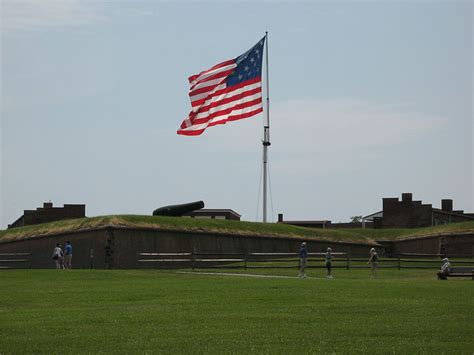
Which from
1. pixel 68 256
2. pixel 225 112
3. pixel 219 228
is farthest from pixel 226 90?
pixel 68 256

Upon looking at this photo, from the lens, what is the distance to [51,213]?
65.2 m

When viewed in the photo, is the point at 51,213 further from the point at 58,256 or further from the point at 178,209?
the point at 58,256

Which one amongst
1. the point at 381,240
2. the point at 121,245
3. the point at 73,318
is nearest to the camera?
the point at 73,318

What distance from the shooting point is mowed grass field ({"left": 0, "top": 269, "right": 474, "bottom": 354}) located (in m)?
15.3

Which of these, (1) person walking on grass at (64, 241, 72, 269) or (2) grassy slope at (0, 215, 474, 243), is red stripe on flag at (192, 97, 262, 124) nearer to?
(2) grassy slope at (0, 215, 474, 243)

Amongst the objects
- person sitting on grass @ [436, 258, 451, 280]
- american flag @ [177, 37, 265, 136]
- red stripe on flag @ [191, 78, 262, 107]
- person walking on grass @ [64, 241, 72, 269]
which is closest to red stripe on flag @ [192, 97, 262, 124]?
american flag @ [177, 37, 265, 136]

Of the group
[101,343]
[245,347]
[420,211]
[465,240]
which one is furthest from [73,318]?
[420,211]

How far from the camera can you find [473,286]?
2883 cm

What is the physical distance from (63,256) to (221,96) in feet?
35.1

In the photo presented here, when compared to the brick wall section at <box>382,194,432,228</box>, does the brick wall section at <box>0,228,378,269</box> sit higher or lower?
lower

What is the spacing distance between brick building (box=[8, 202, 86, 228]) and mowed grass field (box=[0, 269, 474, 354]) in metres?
35.4

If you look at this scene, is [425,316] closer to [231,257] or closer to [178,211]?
[231,257]

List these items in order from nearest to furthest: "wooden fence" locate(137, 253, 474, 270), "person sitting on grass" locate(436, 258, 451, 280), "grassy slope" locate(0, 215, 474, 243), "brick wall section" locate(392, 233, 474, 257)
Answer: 1. "person sitting on grass" locate(436, 258, 451, 280)
2. "wooden fence" locate(137, 253, 474, 270)
3. "grassy slope" locate(0, 215, 474, 243)
4. "brick wall section" locate(392, 233, 474, 257)

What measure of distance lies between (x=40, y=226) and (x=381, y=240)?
2055 centimetres
